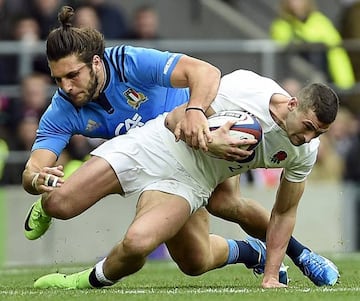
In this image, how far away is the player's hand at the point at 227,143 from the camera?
26.8 ft

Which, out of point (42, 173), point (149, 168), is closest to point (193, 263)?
point (149, 168)

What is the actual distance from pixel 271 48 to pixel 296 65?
76cm

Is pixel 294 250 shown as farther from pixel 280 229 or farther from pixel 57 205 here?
pixel 57 205

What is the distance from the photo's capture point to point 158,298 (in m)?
8.19

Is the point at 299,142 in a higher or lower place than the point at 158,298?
higher

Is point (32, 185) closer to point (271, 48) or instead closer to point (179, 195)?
point (179, 195)

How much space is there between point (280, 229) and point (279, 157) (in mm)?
545

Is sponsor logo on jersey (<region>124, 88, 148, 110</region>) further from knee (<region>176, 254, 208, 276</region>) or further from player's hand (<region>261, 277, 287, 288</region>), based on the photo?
player's hand (<region>261, 277, 287, 288</region>)

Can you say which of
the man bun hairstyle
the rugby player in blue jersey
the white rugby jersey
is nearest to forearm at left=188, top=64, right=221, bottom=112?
the rugby player in blue jersey

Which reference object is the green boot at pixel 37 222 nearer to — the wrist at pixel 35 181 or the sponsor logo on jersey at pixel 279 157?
the wrist at pixel 35 181

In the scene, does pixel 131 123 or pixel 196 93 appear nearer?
pixel 196 93

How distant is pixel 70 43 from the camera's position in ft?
29.0

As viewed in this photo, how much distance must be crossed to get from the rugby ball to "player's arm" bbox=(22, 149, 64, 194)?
3.46 ft

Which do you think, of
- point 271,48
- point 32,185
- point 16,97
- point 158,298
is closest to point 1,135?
point 16,97
